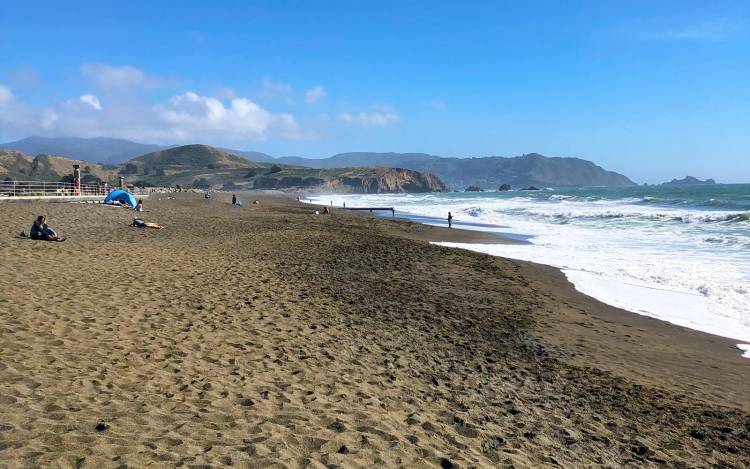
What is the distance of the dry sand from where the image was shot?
457 cm

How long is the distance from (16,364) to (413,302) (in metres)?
7.49

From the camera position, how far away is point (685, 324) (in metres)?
10.7

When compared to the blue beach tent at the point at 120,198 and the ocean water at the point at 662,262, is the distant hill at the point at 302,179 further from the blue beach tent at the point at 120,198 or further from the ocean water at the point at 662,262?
the ocean water at the point at 662,262

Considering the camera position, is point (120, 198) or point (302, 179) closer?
point (120, 198)

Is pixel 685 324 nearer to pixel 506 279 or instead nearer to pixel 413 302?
pixel 506 279

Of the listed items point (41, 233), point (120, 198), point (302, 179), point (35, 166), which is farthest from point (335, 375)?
point (302, 179)

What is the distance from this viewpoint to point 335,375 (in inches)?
256

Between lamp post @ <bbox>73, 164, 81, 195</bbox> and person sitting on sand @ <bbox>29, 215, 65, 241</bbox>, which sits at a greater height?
lamp post @ <bbox>73, 164, 81, 195</bbox>

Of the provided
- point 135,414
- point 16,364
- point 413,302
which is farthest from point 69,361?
point 413,302

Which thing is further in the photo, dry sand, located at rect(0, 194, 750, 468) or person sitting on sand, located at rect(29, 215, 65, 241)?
person sitting on sand, located at rect(29, 215, 65, 241)

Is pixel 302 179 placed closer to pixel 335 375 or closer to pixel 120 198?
pixel 120 198

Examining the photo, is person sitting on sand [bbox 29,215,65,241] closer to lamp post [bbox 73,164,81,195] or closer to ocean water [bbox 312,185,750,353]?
ocean water [bbox 312,185,750,353]

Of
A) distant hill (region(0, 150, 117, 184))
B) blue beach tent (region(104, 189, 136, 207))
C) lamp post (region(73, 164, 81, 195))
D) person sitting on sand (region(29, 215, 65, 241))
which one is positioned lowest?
person sitting on sand (region(29, 215, 65, 241))


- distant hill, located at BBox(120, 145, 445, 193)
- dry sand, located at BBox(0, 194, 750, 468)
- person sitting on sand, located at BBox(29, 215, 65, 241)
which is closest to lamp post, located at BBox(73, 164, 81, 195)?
person sitting on sand, located at BBox(29, 215, 65, 241)
